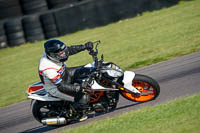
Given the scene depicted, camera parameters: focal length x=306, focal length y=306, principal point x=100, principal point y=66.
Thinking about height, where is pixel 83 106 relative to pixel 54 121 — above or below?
above

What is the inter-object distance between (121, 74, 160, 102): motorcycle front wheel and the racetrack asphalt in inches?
5.2

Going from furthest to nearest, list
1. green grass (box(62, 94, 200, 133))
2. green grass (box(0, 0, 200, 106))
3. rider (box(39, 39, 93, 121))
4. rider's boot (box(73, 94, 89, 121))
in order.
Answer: green grass (box(0, 0, 200, 106))
rider's boot (box(73, 94, 89, 121))
rider (box(39, 39, 93, 121))
green grass (box(62, 94, 200, 133))

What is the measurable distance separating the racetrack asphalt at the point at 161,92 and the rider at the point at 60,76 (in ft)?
1.95

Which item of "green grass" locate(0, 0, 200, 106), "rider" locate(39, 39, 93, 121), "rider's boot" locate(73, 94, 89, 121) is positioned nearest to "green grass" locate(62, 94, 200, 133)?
"rider's boot" locate(73, 94, 89, 121)

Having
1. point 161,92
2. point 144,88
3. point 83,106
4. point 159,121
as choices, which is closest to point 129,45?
point 161,92

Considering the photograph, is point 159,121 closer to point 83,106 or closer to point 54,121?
point 83,106

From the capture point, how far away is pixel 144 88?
6.20 meters

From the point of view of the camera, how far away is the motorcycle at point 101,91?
19.6ft

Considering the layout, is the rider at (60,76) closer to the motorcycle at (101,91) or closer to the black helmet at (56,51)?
the black helmet at (56,51)

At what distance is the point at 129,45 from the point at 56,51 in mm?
6977

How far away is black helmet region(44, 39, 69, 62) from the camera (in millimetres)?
6039

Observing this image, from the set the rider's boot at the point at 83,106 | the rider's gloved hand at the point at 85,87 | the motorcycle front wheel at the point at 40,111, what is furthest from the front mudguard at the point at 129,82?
the motorcycle front wheel at the point at 40,111

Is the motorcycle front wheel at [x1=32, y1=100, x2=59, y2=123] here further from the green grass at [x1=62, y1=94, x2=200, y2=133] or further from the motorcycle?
the green grass at [x1=62, y1=94, x2=200, y2=133]

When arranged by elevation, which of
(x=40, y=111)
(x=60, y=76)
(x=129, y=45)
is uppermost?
(x=60, y=76)
